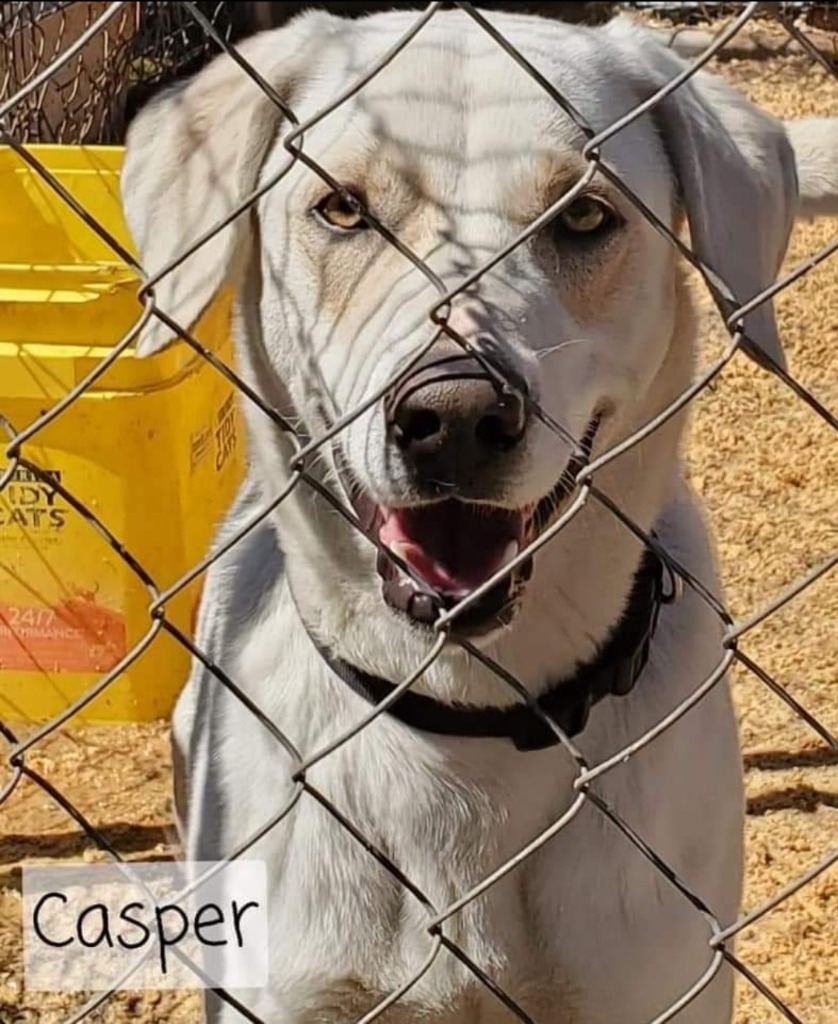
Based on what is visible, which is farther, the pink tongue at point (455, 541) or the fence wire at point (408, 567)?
the pink tongue at point (455, 541)

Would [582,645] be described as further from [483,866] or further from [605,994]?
[605,994]

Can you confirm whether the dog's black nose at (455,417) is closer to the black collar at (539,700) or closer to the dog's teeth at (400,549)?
the dog's teeth at (400,549)

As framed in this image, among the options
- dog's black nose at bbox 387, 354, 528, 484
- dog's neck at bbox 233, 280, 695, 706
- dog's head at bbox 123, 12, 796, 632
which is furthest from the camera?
dog's neck at bbox 233, 280, 695, 706

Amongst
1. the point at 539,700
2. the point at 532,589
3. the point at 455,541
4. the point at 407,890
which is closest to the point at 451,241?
the point at 455,541

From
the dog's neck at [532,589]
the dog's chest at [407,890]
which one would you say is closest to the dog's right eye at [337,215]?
the dog's neck at [532,589]

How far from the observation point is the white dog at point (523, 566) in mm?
1850

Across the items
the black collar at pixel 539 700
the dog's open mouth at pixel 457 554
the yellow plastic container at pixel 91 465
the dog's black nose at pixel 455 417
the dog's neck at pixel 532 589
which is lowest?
the yellow plastic container at pixel 91 465

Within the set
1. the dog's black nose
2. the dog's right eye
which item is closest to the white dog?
the dog's right eye

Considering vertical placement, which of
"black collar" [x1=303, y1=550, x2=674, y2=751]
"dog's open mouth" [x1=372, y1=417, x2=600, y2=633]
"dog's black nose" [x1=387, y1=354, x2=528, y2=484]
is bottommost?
"black collar" [x1=303, y1=550, x2=674, y2=751]

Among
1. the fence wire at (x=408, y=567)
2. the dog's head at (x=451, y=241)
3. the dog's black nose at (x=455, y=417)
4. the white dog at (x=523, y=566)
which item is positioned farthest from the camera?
the white dog at (x=523, y=566)

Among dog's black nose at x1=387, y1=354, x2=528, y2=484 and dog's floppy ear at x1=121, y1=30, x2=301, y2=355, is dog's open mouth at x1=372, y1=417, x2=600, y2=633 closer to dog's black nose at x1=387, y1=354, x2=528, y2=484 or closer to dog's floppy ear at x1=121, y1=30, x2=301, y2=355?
dog's black nose at x1=387, y1=354, x2=528, y2=484

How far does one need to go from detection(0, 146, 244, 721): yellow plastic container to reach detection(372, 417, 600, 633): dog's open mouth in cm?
133

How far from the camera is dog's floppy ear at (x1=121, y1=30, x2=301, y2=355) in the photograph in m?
1.92

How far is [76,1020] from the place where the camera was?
1.64 meters
